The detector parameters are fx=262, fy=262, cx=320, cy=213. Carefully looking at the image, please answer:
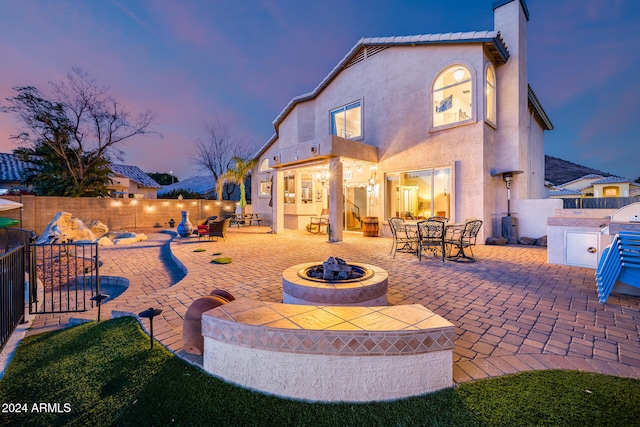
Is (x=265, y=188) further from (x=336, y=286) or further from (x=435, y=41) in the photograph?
(x=336, y=286)

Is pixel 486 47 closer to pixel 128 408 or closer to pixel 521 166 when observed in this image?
pixel 521 166

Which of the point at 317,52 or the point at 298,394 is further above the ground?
the point at 317,52

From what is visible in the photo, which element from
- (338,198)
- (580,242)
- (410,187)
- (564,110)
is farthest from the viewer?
(564,110)

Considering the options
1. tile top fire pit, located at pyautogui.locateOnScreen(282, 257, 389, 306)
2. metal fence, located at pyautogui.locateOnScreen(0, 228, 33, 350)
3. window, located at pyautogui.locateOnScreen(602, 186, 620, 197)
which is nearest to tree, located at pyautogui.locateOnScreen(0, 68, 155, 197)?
metal fence, located at pyautogui.locateOnScreen(0, 228, 33, 350)

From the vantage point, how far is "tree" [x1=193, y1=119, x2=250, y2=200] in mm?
25812

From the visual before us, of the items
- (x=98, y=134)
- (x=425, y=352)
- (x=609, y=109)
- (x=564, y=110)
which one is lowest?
(x=425, y=352)

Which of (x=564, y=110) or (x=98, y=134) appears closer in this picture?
(x=98, y=134)

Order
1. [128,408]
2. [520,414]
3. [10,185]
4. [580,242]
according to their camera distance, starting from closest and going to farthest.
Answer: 1. [520,414]
2. [128,408]
3. [580,242]
4. [10,185]

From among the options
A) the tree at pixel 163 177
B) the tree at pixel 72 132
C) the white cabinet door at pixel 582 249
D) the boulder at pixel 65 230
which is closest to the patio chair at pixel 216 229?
the boulder at pixel 65 230

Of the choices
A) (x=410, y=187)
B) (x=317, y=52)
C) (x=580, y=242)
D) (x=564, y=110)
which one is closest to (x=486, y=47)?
(x=410, y=187)

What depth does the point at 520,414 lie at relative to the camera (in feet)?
5.70

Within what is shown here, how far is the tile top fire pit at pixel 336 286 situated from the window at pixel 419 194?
24.0 ft

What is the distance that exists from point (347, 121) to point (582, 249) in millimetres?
10216

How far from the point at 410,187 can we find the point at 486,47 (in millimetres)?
5471
